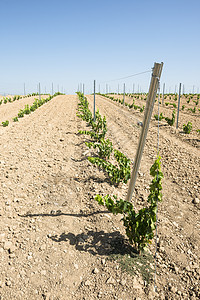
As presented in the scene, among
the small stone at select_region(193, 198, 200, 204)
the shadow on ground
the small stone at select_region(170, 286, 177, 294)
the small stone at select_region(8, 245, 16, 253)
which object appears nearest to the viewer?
the small stone at select_region(170, 286, 177, 294)

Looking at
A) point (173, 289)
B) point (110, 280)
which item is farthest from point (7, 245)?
point (173, 289)

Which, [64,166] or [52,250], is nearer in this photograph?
[52,250]

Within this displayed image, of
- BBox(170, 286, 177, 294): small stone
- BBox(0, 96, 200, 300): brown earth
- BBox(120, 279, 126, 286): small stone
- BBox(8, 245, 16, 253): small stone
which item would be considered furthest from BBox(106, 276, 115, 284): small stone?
BBox(8, 245, 16, 253): small stone

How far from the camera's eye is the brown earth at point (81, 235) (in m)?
2.92

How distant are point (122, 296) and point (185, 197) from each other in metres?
3.16

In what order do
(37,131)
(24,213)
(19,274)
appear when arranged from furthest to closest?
(37,131) < (24,213) < (19,274)

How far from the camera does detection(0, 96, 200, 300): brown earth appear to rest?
2916mm

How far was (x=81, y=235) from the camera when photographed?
3768 mm

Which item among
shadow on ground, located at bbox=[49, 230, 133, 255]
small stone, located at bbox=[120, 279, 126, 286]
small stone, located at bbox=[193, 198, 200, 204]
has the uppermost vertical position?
small stone, located at bbox=[193, 198, 200, 204]

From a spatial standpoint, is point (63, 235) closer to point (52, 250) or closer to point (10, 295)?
point (52, 250)

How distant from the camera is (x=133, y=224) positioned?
3.38 metres

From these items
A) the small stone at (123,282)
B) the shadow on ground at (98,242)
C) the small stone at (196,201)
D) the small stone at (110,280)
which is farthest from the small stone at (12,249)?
the small stone at (196,201)

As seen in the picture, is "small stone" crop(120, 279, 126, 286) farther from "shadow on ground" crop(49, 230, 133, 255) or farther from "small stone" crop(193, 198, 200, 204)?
"small stone" crop(193, 198, 200, 204)

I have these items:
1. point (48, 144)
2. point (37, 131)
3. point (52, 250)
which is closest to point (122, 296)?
point (52, 250)
